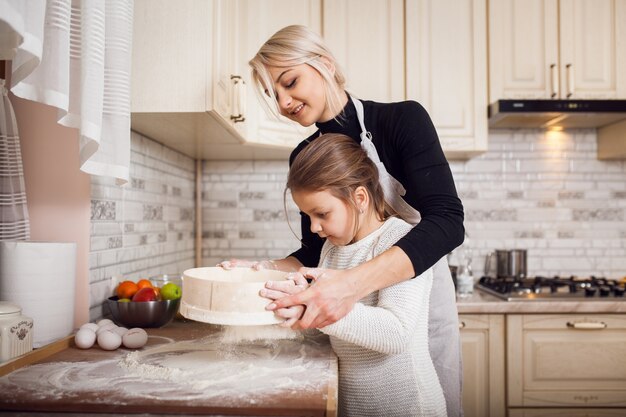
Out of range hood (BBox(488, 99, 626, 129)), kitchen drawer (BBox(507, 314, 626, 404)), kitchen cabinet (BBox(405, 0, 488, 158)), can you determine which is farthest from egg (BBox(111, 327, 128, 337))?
range hood (BBox(488, 99, 626, 129))

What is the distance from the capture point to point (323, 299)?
0.99 m

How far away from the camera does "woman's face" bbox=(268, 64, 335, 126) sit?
1.33m

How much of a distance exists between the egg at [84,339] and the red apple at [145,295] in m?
0.19

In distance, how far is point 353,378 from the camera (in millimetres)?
1180

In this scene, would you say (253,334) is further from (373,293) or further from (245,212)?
(245,212)

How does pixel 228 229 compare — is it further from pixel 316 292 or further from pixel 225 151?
pixel 316 292

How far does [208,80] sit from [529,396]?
5.55ft

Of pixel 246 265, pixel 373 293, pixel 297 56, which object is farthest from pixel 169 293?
pixel 297 56

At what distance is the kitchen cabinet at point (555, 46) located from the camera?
7.74 feet

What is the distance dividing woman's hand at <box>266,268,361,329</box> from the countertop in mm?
1145

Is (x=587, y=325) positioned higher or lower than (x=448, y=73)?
lower

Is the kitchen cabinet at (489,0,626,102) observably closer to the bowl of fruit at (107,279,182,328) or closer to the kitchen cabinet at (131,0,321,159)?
the kitchen cabinet at (131,0,321,159)

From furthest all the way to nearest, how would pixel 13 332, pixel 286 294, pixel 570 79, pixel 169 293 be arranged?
pixel 570 79 < pixel 169 293 < pixel 13 332 < pixel 286 294

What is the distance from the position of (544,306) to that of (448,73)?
3.55 ft
